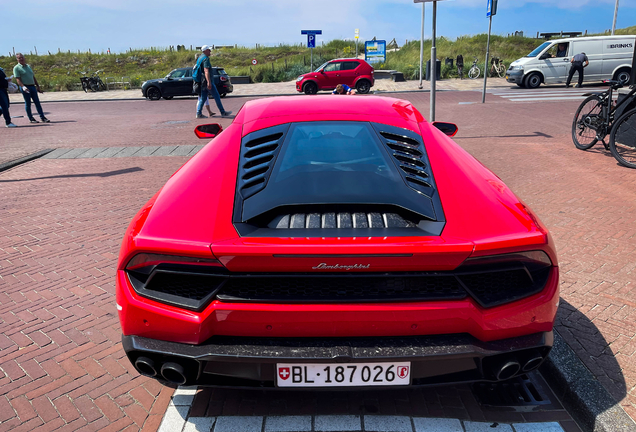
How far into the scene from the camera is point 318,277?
186 cm

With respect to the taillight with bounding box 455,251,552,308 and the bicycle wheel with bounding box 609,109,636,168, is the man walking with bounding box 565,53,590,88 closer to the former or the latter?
the bicycle wheel with bounding box 609,109,636,168

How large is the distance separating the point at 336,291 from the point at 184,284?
2.00 ft

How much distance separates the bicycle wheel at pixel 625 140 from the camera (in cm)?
701

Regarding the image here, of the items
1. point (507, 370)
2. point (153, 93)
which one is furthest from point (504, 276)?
point (153, 93)

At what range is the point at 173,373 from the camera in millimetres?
1979

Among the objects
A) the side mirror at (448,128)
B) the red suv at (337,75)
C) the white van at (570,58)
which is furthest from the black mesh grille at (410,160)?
the white van at (570,58)

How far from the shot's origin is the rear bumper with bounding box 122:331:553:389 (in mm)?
1846

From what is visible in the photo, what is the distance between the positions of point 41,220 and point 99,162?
3.59 meters

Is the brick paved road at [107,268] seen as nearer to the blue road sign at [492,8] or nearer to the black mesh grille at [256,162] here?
the black mesh grille at [256,162]

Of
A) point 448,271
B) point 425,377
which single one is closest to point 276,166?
point 448,271

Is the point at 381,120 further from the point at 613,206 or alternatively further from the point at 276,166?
the point at 613,206

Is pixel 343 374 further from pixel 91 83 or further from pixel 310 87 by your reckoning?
pixel 91 83

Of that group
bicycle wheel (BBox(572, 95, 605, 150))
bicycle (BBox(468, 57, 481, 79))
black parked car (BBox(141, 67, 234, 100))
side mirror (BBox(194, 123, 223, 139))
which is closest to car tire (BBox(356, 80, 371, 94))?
black parked car (BBox(141, 67, 234, 100))

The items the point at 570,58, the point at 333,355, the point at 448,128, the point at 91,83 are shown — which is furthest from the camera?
the point at 91,83
